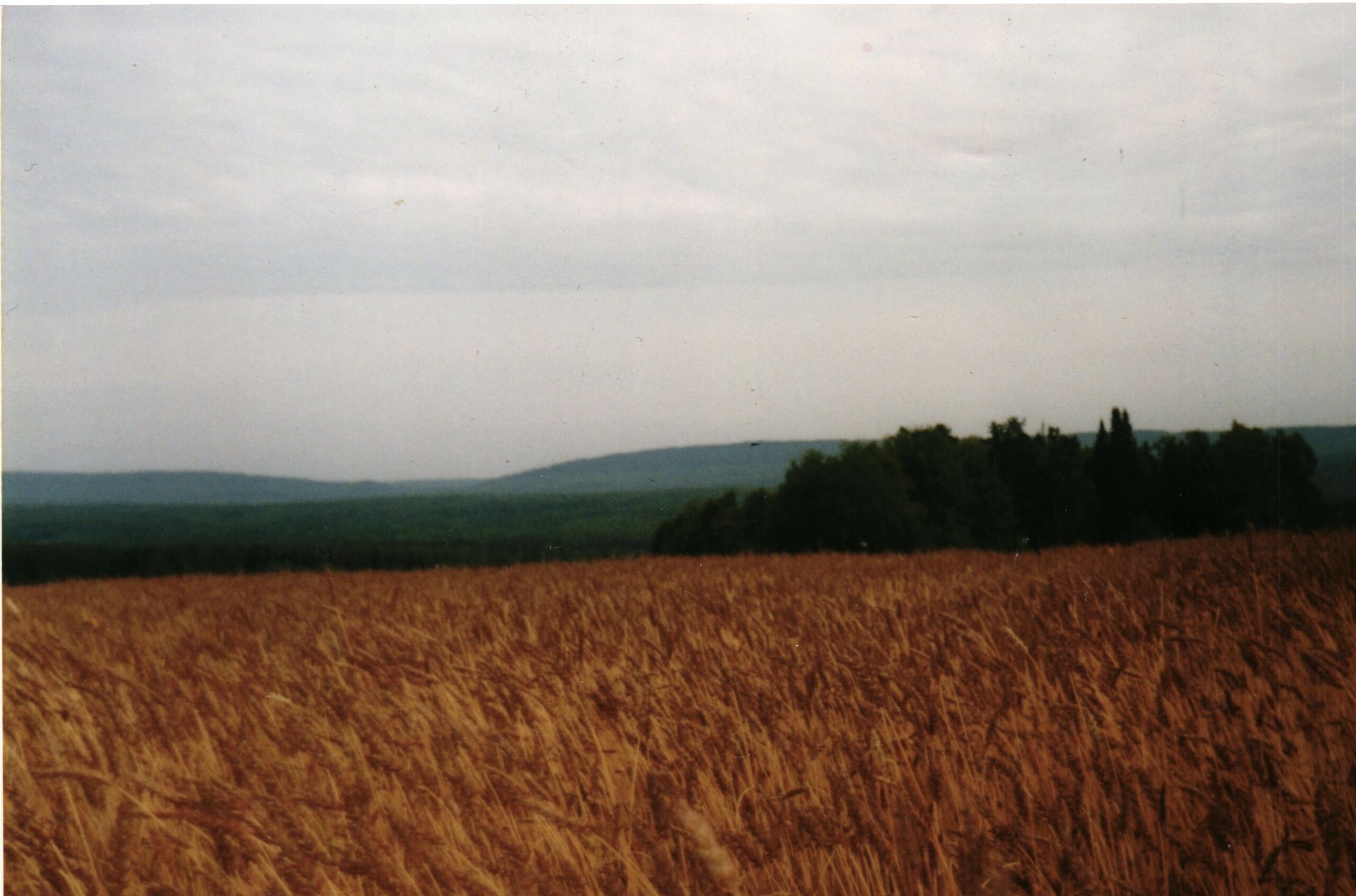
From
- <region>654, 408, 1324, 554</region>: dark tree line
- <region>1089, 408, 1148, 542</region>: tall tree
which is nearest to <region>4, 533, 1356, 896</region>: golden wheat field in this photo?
<region>654, 408, 1324, 554</region>: dark tree line

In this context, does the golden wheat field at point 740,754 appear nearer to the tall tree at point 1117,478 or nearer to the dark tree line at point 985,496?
the dark tree line at point 985,496

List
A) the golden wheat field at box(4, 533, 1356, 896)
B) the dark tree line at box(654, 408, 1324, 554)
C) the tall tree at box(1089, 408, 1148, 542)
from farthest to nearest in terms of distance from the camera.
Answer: the tall tree at box(1089, 408, 1148, 542) → the dark tree line at box(654, 408, 1324, 554) → the golden wheat field at box(4, 533, 1356, 896)

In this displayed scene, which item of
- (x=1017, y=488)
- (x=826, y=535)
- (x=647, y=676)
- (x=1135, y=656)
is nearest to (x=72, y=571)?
(x=647, y=676)

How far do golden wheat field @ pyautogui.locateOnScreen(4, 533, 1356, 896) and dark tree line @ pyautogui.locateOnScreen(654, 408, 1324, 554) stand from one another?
21.8 feet

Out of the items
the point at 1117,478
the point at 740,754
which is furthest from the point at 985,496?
the point at 740,754

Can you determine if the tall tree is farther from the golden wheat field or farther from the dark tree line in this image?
the golden wheat field

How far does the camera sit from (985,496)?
41.8 metres

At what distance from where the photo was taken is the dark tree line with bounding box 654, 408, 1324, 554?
1577cm

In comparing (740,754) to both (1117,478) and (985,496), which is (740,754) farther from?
(985,496)

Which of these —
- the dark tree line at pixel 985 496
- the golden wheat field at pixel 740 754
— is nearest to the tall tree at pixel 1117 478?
the dark tree line at pixel 985 496

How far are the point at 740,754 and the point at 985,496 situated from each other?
4157cm

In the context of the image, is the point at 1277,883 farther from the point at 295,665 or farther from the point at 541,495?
the point at 541,495

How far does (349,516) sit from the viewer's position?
68812 millimetres

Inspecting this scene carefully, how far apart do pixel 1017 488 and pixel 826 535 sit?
550 inches
